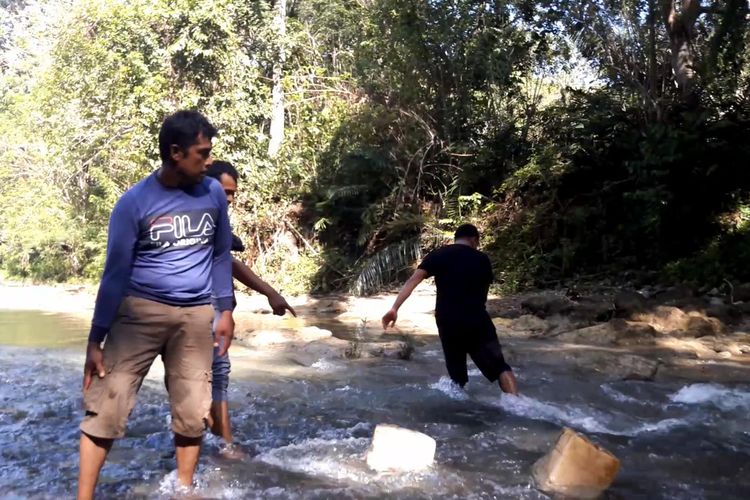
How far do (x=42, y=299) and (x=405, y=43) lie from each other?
1193 cm

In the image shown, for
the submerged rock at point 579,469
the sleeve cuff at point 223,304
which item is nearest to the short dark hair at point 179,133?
the sleeve cuff at point 223,304

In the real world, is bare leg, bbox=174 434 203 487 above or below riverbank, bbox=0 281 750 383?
above

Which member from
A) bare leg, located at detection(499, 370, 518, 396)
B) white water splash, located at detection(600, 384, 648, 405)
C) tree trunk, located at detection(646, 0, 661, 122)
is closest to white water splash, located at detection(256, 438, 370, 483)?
bare leg, located at detection(499, 370, 518, 396)

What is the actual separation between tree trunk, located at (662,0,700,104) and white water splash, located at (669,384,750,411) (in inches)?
344

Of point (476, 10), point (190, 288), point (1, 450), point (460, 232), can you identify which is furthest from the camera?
point (476, 10)

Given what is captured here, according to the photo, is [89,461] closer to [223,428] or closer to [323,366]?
[223,428]

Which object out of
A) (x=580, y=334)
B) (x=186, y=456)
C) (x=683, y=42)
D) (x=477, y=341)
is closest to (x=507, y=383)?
(x=477, y=341)

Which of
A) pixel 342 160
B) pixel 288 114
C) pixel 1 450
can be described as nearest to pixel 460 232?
pixel 1 450

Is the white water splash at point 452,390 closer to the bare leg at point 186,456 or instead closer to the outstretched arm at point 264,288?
the outstretched arm at point 264,288

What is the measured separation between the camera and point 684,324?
1005cm

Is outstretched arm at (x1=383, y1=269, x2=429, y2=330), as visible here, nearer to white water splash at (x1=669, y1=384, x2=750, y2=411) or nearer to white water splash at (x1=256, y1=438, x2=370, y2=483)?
white water splash at (x1=256, y1=438, x2=370, y2=483)

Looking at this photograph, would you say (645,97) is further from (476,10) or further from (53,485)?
(53,485)

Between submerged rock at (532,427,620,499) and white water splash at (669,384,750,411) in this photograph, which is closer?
submerged rock at (532,427,620,499)

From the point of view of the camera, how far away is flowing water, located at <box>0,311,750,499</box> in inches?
162
